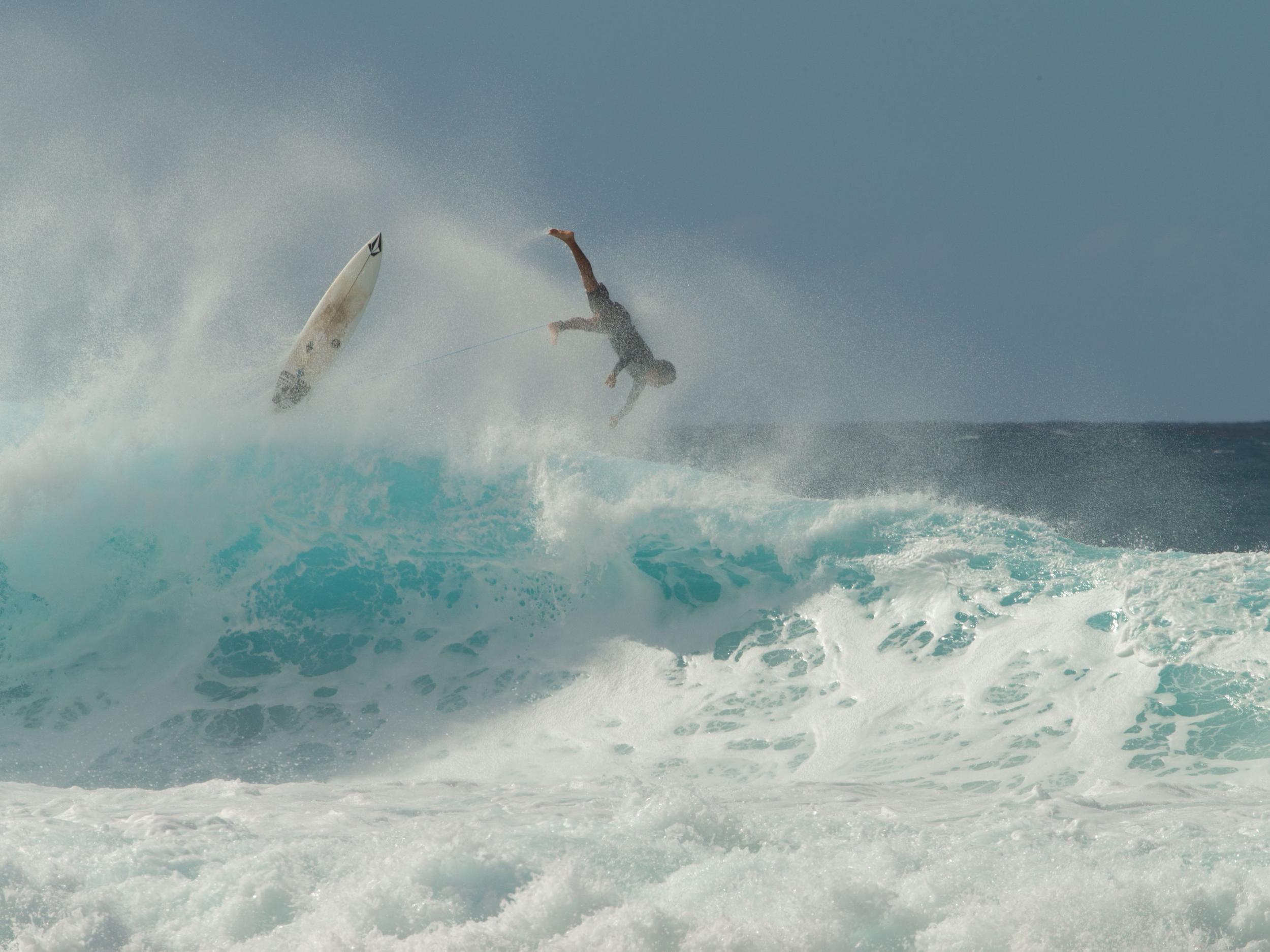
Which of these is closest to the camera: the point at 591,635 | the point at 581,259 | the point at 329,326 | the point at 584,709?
the point at 584,709

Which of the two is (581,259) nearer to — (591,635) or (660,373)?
(660,373)

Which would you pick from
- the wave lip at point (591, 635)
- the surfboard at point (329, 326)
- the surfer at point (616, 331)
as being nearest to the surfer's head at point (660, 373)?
the surfer at point (616, 331)

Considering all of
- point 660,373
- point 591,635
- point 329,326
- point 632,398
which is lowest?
point 591,635

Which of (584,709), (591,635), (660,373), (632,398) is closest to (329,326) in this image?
(632,398)

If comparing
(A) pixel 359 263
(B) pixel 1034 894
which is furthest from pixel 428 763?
(A) pixel 359 263

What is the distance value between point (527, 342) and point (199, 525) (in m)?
11.3

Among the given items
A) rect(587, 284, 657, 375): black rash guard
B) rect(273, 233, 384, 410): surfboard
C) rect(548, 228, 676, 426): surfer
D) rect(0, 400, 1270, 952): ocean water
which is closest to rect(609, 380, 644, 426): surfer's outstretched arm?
rect(548, 228, 676, 426): surfer

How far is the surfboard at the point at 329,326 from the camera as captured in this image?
41.8 feet

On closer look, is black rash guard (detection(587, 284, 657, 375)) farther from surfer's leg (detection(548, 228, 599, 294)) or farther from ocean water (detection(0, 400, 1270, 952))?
ocean water (detection(0, 400, 1270, 952))

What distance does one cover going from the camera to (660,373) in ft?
39.1

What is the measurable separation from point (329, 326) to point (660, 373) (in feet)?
14.6

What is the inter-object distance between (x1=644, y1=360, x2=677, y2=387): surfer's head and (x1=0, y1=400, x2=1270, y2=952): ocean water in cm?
111

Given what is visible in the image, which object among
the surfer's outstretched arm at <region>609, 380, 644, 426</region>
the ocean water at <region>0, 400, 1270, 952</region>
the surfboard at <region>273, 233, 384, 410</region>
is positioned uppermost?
the surfboard at <region>273, 233, 384, 410</region>

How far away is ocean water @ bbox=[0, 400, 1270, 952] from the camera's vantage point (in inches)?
155
